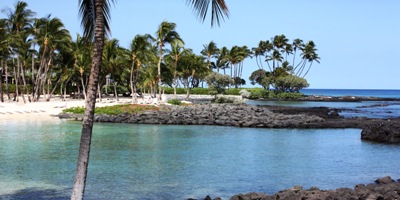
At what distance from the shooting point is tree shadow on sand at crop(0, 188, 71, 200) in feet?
41.9

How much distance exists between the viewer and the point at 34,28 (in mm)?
60281

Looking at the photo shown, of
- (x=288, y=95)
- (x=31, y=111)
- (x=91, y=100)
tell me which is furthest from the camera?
(x=288, y=95)

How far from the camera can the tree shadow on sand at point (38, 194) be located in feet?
41.9

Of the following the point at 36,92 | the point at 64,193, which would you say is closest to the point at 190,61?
the point at 36,92

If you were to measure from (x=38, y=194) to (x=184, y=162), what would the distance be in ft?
25.2

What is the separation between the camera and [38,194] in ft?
43.2

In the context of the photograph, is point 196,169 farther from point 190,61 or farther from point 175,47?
point 190,61

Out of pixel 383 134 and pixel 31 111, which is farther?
pixel 31 111

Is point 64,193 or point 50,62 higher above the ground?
point 50,62

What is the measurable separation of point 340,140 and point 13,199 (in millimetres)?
21898

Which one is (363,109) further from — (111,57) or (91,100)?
(91,100)

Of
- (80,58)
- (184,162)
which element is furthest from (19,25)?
(184,162)

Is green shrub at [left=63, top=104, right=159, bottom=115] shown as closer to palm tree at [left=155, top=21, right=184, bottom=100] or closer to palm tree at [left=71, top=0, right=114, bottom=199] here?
palm tree at [left=155, top=21, right=184, bottom=100]

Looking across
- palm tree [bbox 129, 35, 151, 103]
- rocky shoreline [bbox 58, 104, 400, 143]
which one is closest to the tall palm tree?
rocky shoreline [bbox 58, 104, 400, 143]
